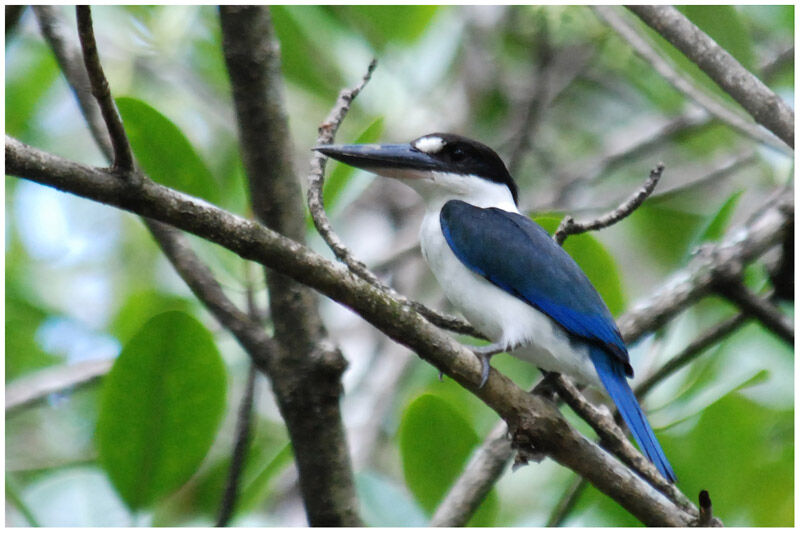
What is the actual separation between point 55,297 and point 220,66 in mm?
1252

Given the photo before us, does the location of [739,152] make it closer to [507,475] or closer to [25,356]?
[507,475]

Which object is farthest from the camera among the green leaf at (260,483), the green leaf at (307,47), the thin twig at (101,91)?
the green leaf at (307,47)

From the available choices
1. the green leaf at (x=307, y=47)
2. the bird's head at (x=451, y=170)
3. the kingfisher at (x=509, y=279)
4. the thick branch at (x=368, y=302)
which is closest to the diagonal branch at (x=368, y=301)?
the thick branch at (x=368, y=302)

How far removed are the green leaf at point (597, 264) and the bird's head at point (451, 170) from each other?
363 millimetres

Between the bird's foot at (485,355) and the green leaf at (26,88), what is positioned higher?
the green leaf at (26,88)

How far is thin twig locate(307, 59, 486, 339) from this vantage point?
8.05ft

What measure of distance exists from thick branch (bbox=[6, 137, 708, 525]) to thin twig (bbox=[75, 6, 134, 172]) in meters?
0.05

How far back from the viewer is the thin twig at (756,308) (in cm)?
330

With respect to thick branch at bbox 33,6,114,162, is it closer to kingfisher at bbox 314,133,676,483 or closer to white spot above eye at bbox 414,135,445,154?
kingfisher at bbox 314,133,676,483

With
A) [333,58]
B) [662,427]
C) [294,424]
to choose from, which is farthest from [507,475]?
[333,58]

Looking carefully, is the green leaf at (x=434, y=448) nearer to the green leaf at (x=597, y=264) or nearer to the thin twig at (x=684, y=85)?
the green leaf at (x=597, y=264)

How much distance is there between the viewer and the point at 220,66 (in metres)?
4.61

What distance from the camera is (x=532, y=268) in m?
2.96

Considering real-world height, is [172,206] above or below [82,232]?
below
